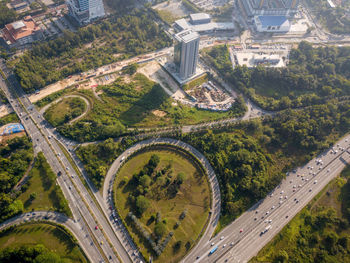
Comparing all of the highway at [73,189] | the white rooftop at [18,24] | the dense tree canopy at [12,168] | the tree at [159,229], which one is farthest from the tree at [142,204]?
the white rooftop at [18,24]

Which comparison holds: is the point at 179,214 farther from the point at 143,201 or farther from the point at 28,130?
the point at 28,130

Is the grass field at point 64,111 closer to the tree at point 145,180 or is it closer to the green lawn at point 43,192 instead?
the green lawn at point 43,192

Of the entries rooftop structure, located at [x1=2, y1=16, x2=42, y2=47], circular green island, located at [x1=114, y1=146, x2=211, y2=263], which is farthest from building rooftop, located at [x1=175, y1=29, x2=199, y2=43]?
rooftop structure, located at [x1=2, y1=16, x2=42, y2=47]

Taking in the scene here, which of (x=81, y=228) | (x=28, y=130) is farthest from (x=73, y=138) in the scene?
(x=81, y=228)

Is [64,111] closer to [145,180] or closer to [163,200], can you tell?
[145,180]

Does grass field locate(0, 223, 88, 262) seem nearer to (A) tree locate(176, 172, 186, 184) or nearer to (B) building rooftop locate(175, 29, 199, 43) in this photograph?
(A) tree locate(176, 172, 186, 184)
